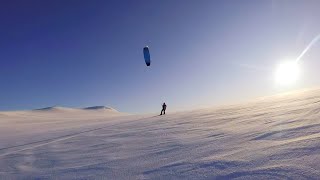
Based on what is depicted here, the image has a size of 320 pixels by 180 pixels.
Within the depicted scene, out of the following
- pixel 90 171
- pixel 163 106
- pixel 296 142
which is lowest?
pixel 90 171

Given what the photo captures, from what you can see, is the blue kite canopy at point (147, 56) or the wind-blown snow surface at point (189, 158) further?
the blue kite canopy at point (147, 56)

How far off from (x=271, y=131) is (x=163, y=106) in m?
17.3

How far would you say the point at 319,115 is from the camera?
805 cm

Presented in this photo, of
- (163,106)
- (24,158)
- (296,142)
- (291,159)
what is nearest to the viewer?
(291,159)

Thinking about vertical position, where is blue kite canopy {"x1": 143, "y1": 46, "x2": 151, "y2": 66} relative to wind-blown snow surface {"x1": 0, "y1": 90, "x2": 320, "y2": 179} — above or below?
above

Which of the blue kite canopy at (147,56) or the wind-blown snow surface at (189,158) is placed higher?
the blue kite canopy at (147,56)

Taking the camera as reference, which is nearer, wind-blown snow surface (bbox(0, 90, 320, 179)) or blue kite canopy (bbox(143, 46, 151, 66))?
wind-blown snow surface (bbox(0, 90, 320, 179))

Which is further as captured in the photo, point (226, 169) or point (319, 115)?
point (319, 115)

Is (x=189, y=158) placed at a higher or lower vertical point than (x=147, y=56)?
lower

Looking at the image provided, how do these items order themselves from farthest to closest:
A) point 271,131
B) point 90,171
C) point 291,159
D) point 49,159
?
point 49,159, point 271,131, point 90,171, point 291,159

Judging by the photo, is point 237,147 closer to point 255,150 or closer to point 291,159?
point 255,150

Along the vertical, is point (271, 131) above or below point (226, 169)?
above

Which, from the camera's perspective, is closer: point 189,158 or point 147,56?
point 189,158

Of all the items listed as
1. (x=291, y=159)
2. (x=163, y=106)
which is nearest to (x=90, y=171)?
(x=291, y=159)
